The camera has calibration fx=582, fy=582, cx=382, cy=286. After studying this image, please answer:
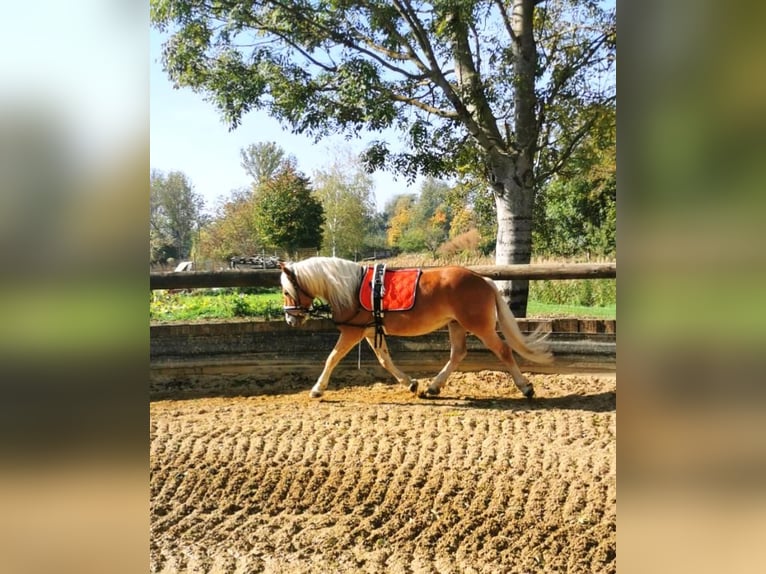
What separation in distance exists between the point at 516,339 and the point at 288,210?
3.02 m

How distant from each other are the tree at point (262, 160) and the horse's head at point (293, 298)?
5.64ft

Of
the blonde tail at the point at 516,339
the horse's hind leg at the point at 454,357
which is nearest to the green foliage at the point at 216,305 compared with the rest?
the horse's hind leg at the point at 454,357

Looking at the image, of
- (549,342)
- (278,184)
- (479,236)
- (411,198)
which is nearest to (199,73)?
(278,184)

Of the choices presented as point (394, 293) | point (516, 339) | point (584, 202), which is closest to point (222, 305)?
point (394, 293)

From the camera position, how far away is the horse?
5020mm

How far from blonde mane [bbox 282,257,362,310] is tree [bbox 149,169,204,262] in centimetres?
186

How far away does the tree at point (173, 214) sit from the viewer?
6125 mm

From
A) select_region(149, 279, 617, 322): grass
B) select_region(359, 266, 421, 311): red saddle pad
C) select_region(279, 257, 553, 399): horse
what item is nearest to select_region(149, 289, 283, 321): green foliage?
select_region(149, 279, 617, 322): grass
